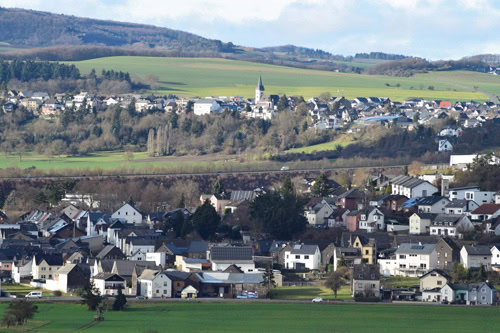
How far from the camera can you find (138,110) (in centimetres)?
10425

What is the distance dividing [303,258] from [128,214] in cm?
1263

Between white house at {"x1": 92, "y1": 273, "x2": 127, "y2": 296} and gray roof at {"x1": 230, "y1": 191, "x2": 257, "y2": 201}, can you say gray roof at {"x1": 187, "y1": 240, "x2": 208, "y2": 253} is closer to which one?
white house at {"x1": 92, "y1": 273, "x2": 127, "y2": 296}

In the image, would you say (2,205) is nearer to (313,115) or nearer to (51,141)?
(51,141)

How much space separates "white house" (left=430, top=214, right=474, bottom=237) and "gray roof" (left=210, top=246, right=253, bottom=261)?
26.6 ft

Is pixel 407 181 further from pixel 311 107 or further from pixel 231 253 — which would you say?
pixel 311 107

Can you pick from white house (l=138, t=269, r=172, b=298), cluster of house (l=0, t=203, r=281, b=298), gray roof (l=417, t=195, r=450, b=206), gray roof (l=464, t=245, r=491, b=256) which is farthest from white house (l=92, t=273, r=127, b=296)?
gray roof (l=417, t=195, r=450, b=206)

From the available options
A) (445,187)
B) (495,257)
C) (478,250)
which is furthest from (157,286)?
(445,187)

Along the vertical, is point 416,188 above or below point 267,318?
above

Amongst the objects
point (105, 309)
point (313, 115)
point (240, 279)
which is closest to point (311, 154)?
point (313, 115)

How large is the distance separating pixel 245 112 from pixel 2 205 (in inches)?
1524

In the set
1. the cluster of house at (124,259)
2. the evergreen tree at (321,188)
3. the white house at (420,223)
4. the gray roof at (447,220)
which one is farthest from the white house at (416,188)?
the cluster of house at (124,259)

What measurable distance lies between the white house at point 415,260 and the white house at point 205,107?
53979 millimetres

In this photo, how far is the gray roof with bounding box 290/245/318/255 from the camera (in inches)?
1993

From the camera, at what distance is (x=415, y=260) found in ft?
160
